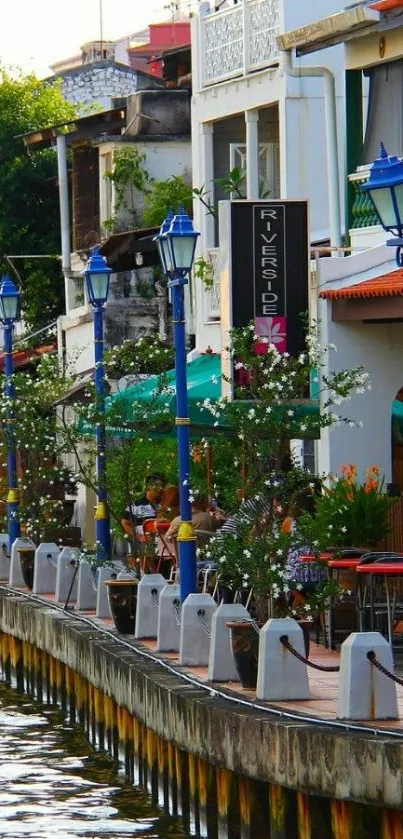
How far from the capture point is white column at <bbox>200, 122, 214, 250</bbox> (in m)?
34.2

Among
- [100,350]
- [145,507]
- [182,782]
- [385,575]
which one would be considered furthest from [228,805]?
[145,507]

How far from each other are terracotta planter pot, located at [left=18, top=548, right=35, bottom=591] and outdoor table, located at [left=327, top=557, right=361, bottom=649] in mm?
11888

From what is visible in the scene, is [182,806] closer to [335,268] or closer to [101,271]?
[335,268]

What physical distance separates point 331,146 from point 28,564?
8067 millimetres

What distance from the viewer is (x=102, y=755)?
74.5 ft

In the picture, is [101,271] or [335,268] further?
[101,271]

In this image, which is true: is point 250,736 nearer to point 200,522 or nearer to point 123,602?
point 123,602

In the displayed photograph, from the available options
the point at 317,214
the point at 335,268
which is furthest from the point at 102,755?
the point at 317,214

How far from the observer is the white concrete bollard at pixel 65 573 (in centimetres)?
2886

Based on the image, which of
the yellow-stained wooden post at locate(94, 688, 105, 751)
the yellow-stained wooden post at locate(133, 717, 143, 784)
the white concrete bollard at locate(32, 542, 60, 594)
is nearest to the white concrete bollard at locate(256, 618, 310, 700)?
the yellow-stained wooden post at locate(133, 717, 143, 784)

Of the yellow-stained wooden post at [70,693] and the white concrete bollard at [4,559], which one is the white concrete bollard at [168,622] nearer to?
the yellow-stained wooden post at [70,693]

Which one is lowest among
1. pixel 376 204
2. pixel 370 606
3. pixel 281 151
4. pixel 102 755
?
pixel 102 755

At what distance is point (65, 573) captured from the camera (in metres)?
28.9

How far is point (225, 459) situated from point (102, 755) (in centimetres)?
657
